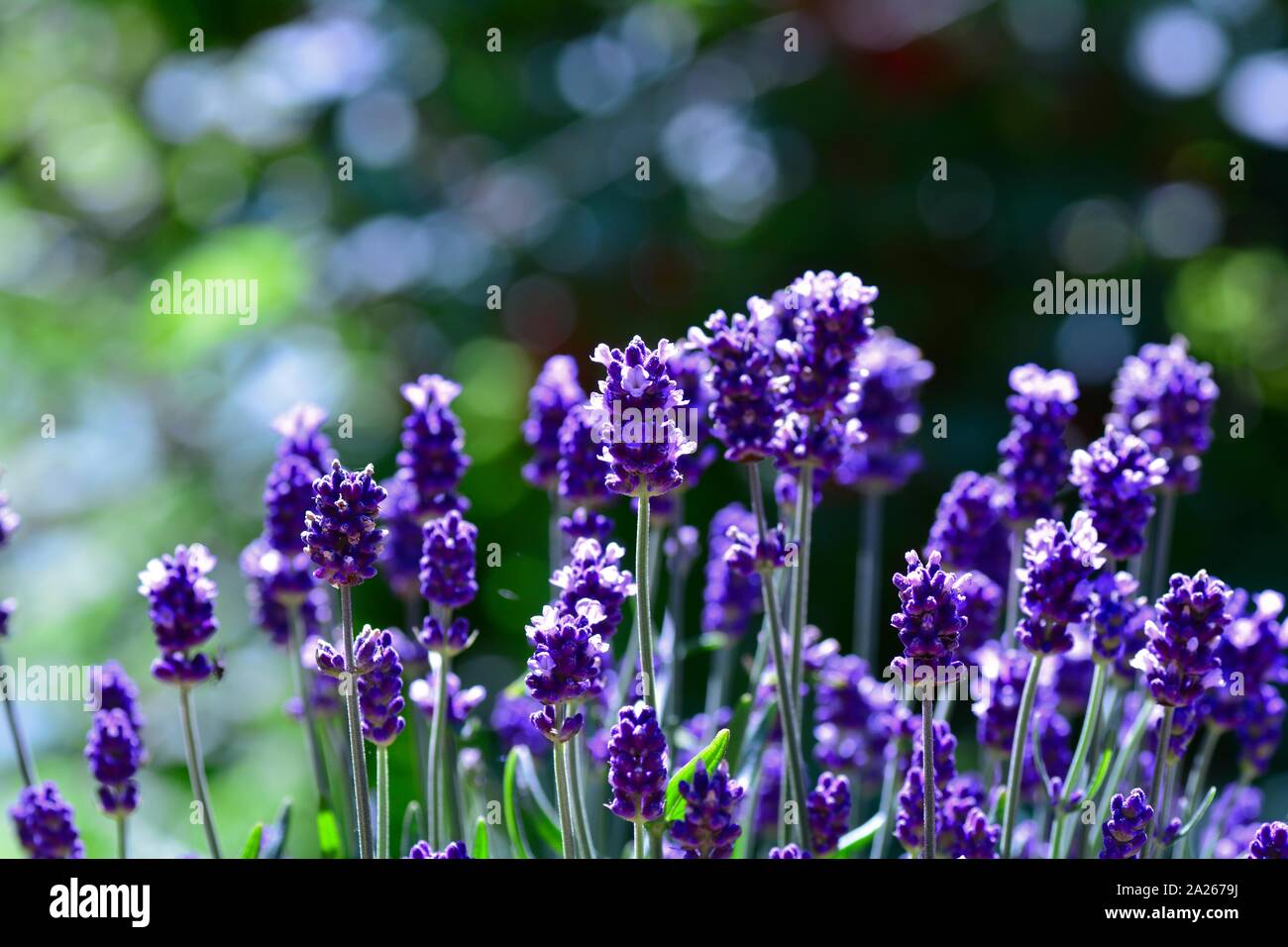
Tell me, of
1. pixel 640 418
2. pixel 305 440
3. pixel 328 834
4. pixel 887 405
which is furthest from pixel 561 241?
pixel 640 418

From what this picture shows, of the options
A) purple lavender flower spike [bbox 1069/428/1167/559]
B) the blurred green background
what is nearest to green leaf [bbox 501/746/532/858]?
purple lavender flower spike [bbox 1069/428/1167/559]

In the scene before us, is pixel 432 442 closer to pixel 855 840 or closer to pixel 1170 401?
pixel 855 840

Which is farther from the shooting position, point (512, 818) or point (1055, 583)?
point (512, 818)

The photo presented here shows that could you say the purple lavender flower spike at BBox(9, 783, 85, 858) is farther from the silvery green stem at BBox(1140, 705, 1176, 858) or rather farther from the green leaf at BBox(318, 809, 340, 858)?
the silvery green stem at BBox(1140, 705, 1176, 858)

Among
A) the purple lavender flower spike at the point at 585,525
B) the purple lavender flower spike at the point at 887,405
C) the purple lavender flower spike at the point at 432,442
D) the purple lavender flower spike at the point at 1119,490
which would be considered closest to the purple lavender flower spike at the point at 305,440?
the purple lavender flower spike at the point at 432,442

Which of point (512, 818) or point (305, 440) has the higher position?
point (305, 440)

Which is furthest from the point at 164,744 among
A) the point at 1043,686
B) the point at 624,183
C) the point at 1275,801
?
the point at 1043,686

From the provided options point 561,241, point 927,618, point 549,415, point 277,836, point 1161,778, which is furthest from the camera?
point 561,241
